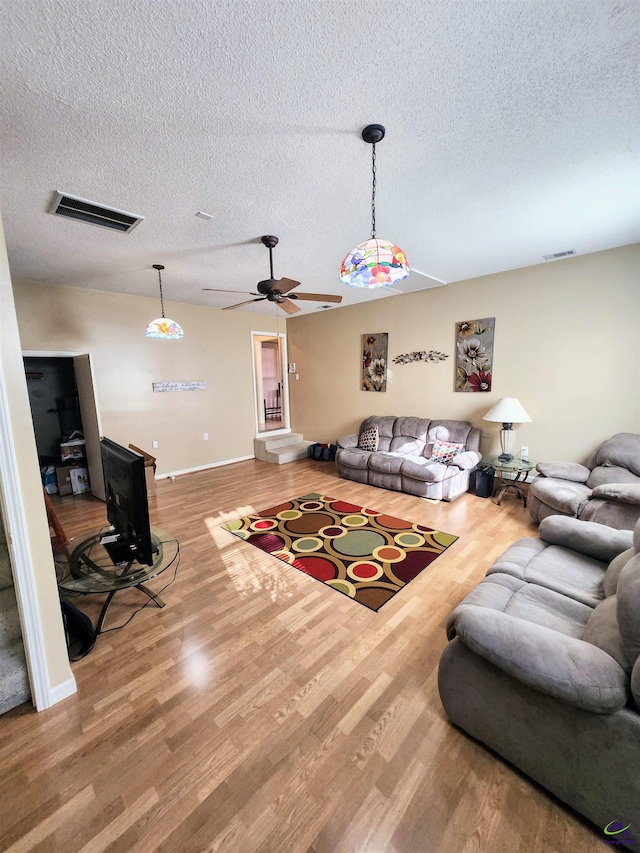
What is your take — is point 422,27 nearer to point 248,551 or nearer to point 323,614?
point 323,614

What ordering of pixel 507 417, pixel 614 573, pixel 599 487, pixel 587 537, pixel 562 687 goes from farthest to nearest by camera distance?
pixel 507 417, pixel 599 487, pixel 587 537, pixel 614 573, pixel 562 687

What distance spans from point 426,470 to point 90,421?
14.8 ft

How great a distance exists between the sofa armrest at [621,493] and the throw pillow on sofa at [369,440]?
2.91 meters

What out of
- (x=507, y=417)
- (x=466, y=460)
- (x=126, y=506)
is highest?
(x=507, y=417)

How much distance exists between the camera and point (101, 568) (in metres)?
2.07

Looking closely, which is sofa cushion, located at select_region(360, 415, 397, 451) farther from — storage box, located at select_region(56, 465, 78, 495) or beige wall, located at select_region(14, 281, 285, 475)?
storage box, located at select_region(56, 465, 78, 495)

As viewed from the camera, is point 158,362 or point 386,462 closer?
point 386,462

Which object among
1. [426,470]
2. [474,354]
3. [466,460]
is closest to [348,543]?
[426,470]

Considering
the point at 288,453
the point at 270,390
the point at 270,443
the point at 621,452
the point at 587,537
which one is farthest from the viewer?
the point at 270,390

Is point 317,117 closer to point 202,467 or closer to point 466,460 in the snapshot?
point 466,460

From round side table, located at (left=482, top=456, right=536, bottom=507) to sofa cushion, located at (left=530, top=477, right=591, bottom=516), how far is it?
499 millimetres

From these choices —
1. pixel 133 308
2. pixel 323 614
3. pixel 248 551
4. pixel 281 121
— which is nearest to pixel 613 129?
pixel 281 121

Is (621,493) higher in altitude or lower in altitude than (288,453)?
higher

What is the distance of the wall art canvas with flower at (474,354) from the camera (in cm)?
444
